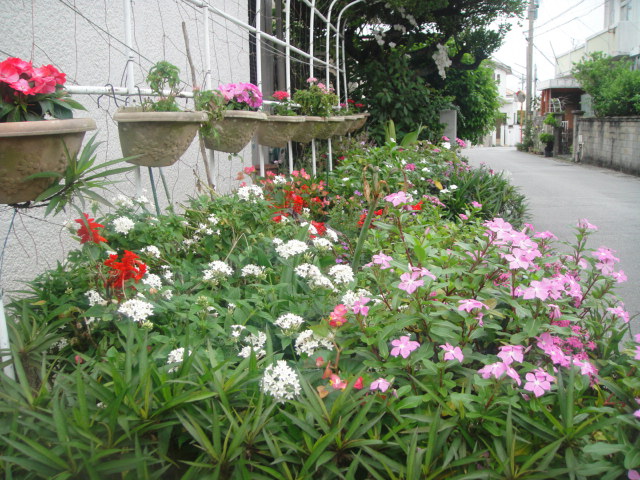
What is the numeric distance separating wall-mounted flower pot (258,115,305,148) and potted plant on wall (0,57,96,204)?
249cm

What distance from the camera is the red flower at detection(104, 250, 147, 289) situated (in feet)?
6.14

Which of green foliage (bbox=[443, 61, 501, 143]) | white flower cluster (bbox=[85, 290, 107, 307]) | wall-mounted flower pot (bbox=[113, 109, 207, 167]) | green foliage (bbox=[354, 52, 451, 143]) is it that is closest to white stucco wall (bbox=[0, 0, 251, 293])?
wall-mounted flower pot (bbox=[113, 109, 207, 167])

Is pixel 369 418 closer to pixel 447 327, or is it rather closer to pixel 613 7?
pixel 447 327

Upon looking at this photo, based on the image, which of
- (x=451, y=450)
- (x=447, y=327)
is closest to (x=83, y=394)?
(x=451, y=450)

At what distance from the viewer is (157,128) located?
2.38m

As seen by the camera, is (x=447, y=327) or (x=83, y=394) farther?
(x=447, y=327)

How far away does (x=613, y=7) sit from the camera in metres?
28.0

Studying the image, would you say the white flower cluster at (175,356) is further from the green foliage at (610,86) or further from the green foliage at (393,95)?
the green foliage at (610,86)

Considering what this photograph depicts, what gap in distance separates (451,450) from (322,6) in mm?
7323

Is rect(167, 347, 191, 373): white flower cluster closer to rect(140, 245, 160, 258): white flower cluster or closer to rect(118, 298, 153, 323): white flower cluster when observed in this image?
rect(118, 298, 153, 323): white flower cluster

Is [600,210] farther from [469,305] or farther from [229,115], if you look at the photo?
[469,305]

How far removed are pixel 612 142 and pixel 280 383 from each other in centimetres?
1688

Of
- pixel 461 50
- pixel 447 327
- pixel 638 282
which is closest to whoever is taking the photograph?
pixel 447 327

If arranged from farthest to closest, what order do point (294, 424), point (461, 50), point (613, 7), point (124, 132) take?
point (613, 7), point (461, 50), point (124, 132), point (294, 424)
